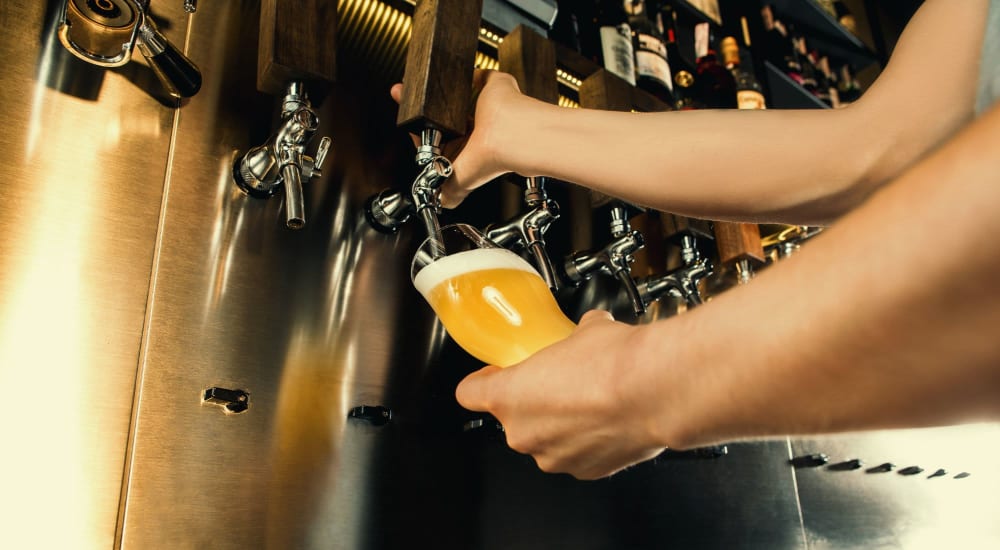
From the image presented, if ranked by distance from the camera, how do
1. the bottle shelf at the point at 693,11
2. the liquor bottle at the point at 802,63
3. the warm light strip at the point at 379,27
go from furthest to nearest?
the liquor bottle at the point at 802,63
the bottle shelf at the point at 693,11
the warm light strip at the point at 379,27

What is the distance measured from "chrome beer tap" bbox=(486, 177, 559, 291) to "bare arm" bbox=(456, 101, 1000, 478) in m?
0.51

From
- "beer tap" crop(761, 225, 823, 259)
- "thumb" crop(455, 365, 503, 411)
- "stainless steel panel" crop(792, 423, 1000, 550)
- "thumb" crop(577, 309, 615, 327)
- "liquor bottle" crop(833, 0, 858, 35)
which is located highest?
"liquor bottle" crop(833, 0, 858, 35)

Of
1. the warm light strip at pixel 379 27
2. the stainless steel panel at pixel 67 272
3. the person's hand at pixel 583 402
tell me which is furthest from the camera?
the warm light strip at pixel 379 27

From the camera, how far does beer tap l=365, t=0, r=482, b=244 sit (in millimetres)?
746

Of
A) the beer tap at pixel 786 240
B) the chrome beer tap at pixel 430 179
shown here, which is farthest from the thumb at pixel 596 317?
the beer tap at pixel 786 240

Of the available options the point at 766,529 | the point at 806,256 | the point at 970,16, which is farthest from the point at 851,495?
the point at 806,256

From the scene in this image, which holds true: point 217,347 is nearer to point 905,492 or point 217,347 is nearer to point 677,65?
point 677,65

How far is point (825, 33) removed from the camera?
2.34 m

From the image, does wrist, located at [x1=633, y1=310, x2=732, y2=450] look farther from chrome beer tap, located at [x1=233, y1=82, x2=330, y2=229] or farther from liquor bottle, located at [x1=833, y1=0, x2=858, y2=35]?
liquor bottle, located at [x1=833, y1=0, x2=858, y2=35]

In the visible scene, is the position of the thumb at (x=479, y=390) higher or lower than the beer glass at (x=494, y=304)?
lower

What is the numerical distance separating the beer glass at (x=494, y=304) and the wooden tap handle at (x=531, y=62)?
438 millimetres

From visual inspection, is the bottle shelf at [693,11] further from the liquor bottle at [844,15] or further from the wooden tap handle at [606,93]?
the liquor bottle at [844,15]

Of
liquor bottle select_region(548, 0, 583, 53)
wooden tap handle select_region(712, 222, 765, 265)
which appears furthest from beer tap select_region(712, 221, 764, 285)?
liquor bottle select_region(548, 0, 583, 53)

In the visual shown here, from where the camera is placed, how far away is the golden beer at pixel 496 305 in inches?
22.0
